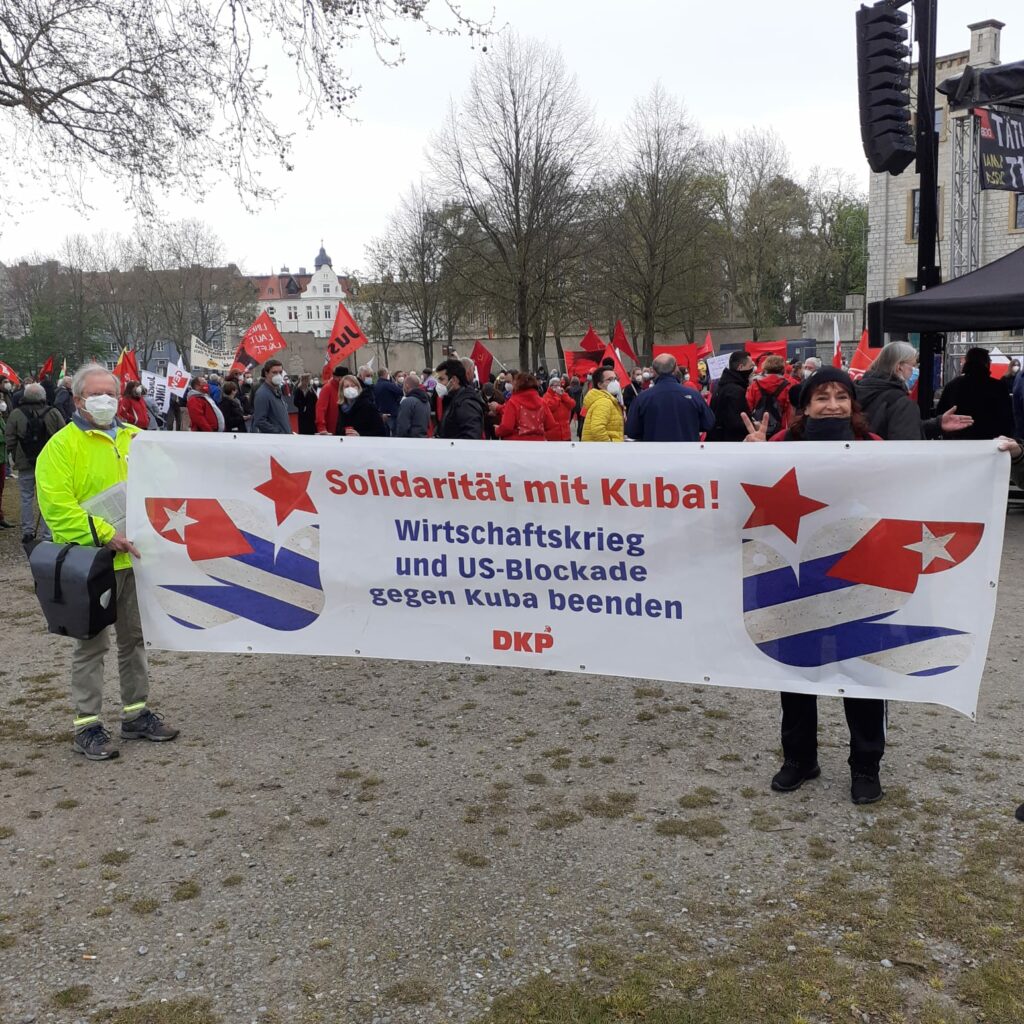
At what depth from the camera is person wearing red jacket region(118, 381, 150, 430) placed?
13.7 meters

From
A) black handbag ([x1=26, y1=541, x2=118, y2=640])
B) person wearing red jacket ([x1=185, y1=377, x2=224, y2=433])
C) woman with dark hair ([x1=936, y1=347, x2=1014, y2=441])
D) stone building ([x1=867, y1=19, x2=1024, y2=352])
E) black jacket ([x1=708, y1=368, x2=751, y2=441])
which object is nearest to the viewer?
black handbag ([x1=26, y1=541, x2=118, y2=640])

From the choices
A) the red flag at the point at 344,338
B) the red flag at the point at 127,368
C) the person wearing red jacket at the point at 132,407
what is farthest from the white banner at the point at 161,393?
the person wearing red jacket at the point at 132,407

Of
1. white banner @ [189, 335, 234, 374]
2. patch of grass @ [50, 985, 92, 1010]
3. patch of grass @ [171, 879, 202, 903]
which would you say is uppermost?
white banner @ [189, 335, 234, 374]

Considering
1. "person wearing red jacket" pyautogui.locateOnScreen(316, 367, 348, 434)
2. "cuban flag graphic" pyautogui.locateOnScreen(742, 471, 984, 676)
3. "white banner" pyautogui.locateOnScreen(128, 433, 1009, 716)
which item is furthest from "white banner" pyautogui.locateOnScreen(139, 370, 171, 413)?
"cuban flag graphic" pyautogui.locateOnScreen(742, 471, 984, 676)

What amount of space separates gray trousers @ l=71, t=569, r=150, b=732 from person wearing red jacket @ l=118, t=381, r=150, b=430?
9127 millimetres

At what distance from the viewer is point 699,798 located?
4.38 metres

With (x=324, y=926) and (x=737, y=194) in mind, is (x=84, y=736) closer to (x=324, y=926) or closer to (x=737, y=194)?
(x=324, y=926)

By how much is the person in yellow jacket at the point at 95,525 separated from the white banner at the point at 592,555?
0.15 m

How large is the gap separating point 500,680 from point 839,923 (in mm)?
3046

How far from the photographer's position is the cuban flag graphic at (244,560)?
4855 millimetres

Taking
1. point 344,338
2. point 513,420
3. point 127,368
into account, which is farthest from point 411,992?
point 127,368

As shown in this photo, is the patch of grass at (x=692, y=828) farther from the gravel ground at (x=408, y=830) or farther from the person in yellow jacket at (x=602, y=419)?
the person in yellow jacket at (x=602, y=419)

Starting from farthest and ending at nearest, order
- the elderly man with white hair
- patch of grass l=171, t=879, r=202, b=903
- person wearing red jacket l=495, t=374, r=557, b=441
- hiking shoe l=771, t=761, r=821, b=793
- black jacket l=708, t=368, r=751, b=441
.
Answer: the elderly man with white hair
black jacket l=708, t=368, r=751, b=441
person wearing red jacket l=495, t=374, r=557, b=441
hiking shoe l=771, t=761, r=821, b=793
patch of grass l=171, t=879, r=202, b=903

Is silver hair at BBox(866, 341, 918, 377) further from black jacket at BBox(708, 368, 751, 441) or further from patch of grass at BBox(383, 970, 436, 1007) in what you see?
black jacket at BBox(708, 368, 751, 441)
